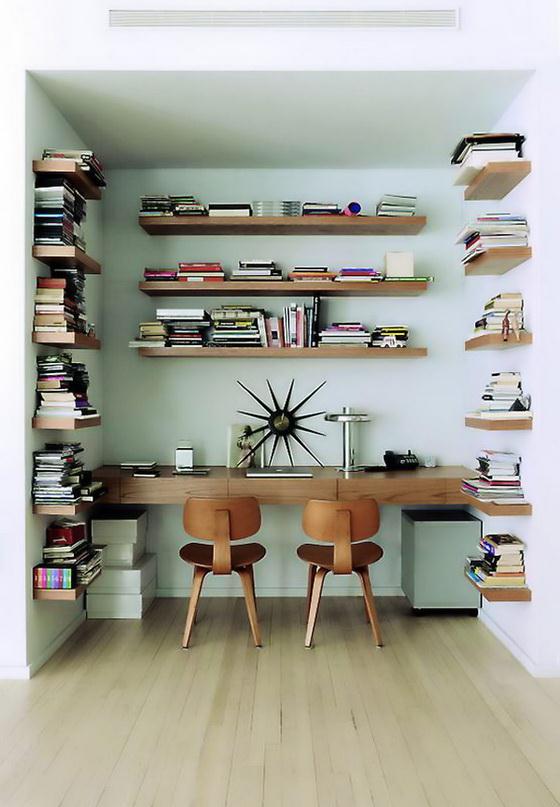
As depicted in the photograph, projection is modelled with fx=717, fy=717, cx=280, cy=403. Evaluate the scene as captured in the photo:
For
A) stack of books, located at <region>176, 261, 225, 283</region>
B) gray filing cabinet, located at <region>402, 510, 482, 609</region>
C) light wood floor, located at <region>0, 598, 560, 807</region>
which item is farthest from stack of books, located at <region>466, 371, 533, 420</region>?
stack of books, located at <region>176, 261, 225, 283</region>

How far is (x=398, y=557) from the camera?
4.72m

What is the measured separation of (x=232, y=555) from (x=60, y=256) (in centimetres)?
179

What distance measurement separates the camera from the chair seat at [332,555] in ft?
12.4

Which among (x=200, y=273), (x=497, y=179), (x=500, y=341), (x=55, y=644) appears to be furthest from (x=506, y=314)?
(x=55, y=644)

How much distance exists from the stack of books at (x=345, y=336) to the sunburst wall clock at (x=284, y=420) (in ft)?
1.26

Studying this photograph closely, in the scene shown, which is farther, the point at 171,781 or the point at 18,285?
the point at 18,285

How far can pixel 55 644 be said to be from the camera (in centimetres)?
371

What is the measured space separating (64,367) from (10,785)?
1.81 m

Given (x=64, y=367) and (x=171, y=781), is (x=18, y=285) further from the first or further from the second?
(x=171, y=781)

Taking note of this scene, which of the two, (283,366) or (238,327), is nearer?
(238,327)

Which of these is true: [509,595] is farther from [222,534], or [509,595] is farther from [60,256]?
[60,256]

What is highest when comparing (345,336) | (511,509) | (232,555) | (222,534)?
(345,336)

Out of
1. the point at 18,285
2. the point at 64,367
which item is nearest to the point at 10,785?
the point at 64,367
